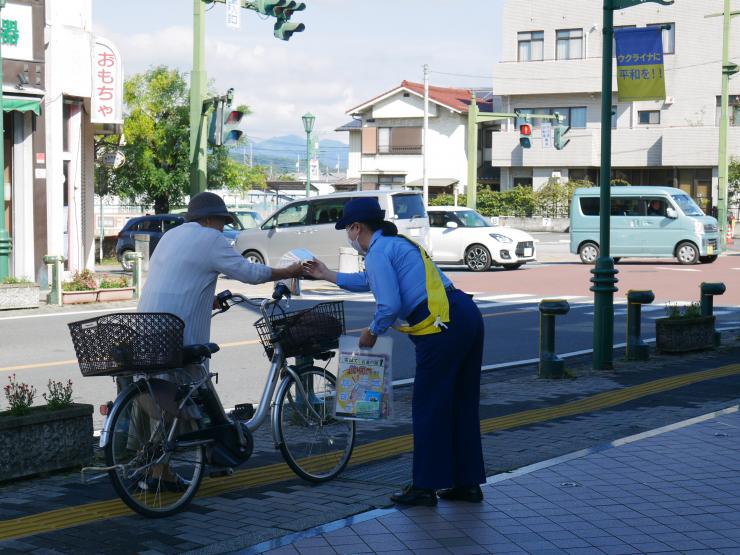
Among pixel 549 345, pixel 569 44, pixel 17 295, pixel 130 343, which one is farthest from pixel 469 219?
pixel 569 44

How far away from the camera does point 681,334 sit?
43.5 ft

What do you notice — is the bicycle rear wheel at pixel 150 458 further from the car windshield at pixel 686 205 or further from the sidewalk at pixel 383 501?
the car windshield at pixel 686 205

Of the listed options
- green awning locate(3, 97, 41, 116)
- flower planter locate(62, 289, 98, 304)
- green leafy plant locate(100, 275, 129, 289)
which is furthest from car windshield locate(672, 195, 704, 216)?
green awning locate(3, 97, 41, 116)

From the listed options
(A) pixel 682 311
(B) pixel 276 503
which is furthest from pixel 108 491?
(A) pixel 682 311

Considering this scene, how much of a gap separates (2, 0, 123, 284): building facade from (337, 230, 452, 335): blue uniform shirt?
1519 centimetres

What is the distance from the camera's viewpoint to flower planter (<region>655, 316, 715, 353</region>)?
13227mm

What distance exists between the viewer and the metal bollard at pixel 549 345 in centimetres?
1126

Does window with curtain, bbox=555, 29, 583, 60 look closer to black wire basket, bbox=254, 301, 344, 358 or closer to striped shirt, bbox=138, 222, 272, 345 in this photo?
black wire basket, bbox=254, 301, 344, 358

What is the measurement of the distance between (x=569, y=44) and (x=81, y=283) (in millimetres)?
Result: 45608

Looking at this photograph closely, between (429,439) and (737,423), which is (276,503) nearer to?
(429,439)

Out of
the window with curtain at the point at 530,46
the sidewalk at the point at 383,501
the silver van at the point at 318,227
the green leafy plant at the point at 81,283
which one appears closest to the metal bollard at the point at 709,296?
the sidewalk at the point at 383,501

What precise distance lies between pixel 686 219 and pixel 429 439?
26260 mm

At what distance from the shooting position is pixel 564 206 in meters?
58.2

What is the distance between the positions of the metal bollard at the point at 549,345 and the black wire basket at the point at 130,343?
247 inches
